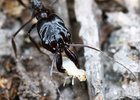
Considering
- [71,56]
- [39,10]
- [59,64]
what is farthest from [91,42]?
[39,10]

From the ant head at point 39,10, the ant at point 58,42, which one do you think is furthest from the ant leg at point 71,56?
the ant head at point 39,10

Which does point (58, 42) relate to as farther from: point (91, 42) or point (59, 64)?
point (91, 42)

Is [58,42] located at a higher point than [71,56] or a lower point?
higher

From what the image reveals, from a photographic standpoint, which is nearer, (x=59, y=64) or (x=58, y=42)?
(x=59, y=64)

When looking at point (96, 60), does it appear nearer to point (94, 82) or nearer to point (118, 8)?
point (94, 82)

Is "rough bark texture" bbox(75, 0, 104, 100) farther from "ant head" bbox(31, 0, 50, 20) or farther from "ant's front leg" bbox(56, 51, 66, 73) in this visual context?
"ant head" bbox(31, 0, 50, 20)

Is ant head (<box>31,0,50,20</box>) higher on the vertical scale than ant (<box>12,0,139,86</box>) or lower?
higher

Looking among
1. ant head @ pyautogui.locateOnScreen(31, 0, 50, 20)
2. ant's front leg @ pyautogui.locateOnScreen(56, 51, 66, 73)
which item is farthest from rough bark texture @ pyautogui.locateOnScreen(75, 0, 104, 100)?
ant head @ pyautogui.locateOnScreen(31, 0, 50, 20)

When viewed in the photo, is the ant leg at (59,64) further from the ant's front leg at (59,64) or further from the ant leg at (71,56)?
the ant leg at (71,56)
